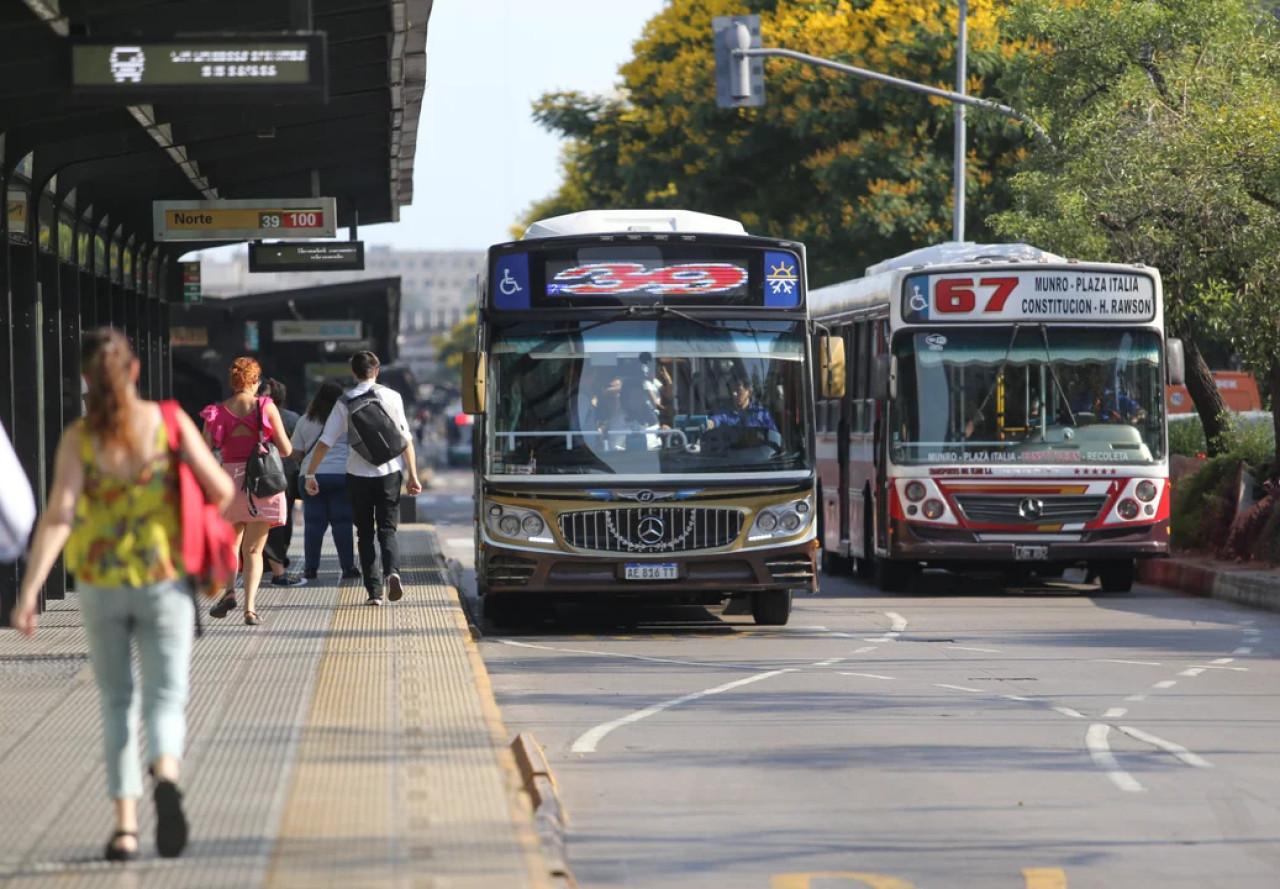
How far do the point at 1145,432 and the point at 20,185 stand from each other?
33.1 feet

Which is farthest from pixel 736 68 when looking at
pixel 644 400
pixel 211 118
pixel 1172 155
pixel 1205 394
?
pixel 211 118

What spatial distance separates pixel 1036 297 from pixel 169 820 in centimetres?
1410

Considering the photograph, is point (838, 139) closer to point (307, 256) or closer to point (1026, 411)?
point (307, 256)

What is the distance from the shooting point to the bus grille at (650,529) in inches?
617

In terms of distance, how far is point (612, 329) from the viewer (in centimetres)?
1608

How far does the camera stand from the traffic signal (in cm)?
2464

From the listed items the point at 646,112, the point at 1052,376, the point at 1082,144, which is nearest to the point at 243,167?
the point at 1052,376

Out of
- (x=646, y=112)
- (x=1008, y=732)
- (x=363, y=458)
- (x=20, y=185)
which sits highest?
(x=646, y=112)

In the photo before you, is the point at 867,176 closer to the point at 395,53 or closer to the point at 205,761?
the point at 395,53

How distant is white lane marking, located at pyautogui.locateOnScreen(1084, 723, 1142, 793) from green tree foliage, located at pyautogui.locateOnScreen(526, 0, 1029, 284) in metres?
26.7

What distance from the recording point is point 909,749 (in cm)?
1016

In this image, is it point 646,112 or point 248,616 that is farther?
point 646,112

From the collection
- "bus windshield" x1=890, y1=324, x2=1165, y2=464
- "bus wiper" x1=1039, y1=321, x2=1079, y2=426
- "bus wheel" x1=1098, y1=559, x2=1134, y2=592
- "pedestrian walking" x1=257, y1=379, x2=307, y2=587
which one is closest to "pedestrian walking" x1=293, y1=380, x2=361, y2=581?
"pedestrian walking" x1=257, y1=379, x2=307, y2=587

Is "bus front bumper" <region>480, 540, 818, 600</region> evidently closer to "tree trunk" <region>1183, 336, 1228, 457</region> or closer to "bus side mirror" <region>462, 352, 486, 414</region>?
"bus side mirror" <region>462, 352, 486, 414</region>
